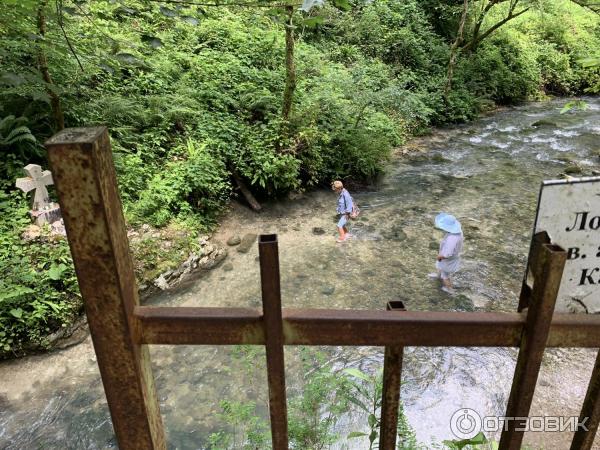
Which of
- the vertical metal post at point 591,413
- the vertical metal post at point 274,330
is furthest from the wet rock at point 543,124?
the vertical metal post at point 274,330

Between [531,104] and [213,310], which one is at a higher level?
[213,310]

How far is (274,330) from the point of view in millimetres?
974

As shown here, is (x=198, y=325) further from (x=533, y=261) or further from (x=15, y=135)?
(x=15, y=135)

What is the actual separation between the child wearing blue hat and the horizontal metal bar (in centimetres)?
432

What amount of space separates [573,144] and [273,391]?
12.7 meters

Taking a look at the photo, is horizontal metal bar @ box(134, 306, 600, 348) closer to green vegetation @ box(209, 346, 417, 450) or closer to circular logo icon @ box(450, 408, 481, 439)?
green vegetation @ box(209, 346, 417, 450)

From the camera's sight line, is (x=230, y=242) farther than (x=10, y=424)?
Yes

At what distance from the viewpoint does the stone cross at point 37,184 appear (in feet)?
17.2

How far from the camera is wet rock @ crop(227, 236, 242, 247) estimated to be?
6.58 meters

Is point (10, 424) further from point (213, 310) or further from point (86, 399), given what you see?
point (213, 310)

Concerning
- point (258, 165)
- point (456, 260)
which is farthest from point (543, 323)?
point (258, 165)

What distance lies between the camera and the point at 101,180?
0.83m

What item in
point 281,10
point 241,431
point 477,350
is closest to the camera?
point 281,10

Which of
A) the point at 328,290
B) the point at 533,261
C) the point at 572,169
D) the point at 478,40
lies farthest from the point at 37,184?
the point at 478,40
